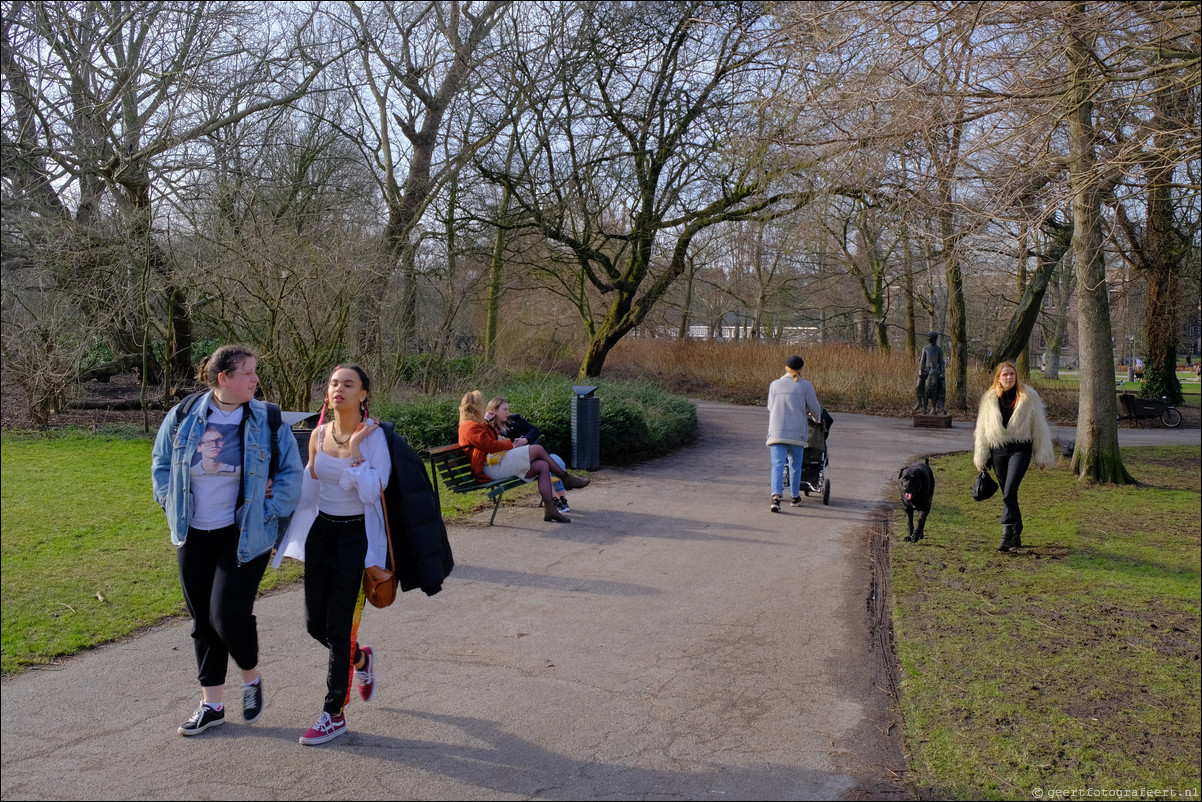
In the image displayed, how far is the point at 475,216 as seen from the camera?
18.9 metres

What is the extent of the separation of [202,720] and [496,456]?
5303mm

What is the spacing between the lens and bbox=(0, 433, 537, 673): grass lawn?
436cm

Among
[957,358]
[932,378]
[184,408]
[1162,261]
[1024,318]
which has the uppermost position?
[1024,318]

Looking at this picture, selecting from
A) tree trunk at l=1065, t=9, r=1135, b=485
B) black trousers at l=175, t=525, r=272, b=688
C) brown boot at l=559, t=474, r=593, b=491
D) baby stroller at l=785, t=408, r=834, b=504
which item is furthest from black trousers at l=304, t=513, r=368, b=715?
baby stroller at l=785, t=408, r=834, b=504

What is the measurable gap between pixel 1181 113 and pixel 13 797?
6.02 meters

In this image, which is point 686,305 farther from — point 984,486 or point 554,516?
point 984,486

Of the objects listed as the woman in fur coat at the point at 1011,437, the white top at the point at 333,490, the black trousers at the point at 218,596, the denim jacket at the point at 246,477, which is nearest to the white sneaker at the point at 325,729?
the black trousers at the point at 218,596

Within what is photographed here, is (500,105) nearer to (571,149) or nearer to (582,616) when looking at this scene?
(571,149)

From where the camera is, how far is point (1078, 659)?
4734 mm

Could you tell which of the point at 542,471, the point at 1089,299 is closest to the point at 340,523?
the point at 542,471

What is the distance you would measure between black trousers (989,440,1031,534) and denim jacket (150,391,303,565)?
5.92 metres

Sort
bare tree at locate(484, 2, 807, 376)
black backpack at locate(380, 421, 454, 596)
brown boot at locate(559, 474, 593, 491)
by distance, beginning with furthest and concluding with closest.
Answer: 1. bare tree at locate(484, 2, 807, 376)
2. brown boot at locate(559, 474, 593, 491)
3. black backpack at locate(380, 421, 454, 596)

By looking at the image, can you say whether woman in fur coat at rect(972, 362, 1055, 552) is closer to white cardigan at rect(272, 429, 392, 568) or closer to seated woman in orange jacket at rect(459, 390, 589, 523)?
seated woman in orange jacket at rect(459, 390, 589, 523)

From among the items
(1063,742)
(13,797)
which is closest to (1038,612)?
(1063,742)
